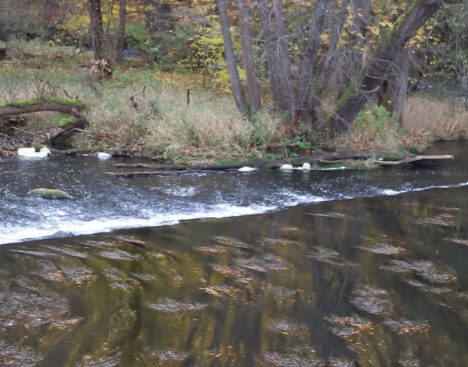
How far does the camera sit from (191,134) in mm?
15891

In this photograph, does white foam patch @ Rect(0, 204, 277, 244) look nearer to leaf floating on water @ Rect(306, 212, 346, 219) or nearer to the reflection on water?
the reflection on water

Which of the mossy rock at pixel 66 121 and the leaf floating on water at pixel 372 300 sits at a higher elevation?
the mossy rock at pixel 66 121

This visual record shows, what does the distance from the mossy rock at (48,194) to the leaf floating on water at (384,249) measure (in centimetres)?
530

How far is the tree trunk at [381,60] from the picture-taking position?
15906 millimetres

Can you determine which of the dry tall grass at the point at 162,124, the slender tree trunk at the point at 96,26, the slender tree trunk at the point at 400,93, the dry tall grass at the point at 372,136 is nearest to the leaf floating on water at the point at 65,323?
the dry tall grass at the point at 162,124

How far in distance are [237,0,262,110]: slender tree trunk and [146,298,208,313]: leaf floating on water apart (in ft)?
39.1

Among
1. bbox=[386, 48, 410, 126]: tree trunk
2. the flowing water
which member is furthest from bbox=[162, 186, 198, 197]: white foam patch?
bbox=[386, 48, 410, 126]: tree trunk

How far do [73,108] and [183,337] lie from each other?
13145 millimetres

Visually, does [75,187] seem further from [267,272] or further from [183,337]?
[183,337]

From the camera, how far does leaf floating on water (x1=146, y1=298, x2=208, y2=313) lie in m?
6.14

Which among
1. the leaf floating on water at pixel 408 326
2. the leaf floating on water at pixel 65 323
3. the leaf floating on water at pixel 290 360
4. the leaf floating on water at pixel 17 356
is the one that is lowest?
the leaf floating on water at pixel 408 326

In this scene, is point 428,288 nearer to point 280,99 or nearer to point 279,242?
point 279,242

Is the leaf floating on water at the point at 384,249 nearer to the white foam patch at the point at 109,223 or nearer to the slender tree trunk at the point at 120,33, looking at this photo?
the white foam patch at the point at 109,223

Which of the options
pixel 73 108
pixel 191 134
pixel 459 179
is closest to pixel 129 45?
pixel 73 108
